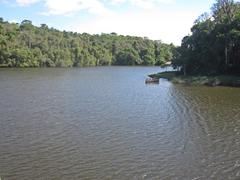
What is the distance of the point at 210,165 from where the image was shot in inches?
916

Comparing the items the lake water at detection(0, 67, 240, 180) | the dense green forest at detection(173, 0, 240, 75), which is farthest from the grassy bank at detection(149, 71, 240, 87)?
the lake water at detection(0, 67, 240, 180)

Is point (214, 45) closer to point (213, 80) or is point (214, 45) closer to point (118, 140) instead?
point (213, 80)

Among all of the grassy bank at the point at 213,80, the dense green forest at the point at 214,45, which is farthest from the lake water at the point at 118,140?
the dense green forest at the point at 214,45

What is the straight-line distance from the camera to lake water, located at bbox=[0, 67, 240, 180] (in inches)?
869

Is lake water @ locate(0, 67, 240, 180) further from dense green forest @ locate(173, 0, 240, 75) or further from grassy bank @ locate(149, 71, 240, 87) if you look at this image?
dense green forest @ locate(173, 0, 240, 75)

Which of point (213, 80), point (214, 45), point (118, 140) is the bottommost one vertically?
point (118, 140)

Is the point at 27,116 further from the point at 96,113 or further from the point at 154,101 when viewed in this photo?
the point at 154,101

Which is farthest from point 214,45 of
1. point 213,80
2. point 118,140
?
point 118,140

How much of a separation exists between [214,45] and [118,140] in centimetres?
5972

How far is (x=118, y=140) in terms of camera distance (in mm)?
28984

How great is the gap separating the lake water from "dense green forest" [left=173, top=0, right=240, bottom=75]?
1385 inches

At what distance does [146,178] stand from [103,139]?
28.7 ft

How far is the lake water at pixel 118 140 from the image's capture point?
22078mm

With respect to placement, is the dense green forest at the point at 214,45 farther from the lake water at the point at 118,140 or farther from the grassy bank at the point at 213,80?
the lake water at the point at 118,140
